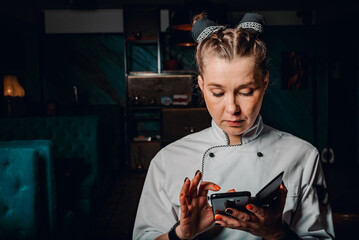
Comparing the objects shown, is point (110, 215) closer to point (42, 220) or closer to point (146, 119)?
point (42, 220)

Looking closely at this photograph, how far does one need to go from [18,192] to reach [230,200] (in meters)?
1.71

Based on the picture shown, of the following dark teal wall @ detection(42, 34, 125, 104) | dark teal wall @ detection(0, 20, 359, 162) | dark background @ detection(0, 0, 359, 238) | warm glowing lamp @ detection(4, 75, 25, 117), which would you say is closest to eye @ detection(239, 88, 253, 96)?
warm glowing lamp @ detection(4, 75, 25, 117)

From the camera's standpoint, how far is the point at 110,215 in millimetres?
Result: 3484

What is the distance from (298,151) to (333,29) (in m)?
5.46

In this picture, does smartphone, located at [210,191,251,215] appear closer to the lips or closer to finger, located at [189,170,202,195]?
finger, located at [189,170,202,195]

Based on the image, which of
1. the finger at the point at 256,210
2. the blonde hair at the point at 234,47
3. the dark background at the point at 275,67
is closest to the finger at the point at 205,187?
the finger at the point at 256,210

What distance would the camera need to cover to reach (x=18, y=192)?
1973 mm

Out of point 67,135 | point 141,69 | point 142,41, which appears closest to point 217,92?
point 67,135

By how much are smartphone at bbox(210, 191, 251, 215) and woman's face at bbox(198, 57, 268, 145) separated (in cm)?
28

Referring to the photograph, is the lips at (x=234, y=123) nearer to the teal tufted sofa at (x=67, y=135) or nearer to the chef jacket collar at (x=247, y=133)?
the chef jacket collar at (x=247, y=133)

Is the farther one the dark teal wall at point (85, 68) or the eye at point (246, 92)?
the dark teal wall at point (85, 68)

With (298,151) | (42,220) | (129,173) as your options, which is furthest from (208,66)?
(129,173)

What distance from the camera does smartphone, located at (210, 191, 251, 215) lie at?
78 cm

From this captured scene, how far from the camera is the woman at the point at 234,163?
919 millimetres
